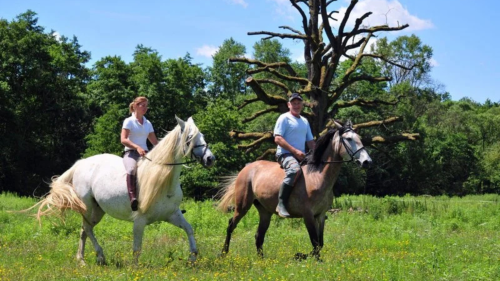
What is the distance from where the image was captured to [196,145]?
877 cm

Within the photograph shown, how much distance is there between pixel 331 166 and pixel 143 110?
3.33 m

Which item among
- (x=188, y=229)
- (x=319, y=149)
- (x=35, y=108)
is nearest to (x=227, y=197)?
(x=188, y=229)

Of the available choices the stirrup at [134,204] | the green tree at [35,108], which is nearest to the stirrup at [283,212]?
the stirrup at [134,204]

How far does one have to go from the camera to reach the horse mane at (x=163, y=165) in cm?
880

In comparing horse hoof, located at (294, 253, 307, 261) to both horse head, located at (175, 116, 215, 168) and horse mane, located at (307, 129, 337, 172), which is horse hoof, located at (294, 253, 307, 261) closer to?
horse mane, located at (307, 129, 337, 172)

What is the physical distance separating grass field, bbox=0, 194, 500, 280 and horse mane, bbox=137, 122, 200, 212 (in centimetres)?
107

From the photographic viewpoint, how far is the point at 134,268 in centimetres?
844

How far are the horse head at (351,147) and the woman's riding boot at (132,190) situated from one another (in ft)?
11.3

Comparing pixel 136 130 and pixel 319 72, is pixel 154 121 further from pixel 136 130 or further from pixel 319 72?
pixel 136 130

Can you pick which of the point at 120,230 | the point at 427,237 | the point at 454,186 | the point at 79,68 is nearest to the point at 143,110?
the point at 120,230

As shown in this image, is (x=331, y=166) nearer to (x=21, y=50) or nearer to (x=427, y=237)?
(x=427, y=237)

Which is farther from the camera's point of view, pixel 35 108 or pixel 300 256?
pixel 35 108

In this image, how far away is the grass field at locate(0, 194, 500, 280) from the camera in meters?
7.84

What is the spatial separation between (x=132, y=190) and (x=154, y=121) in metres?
39.0
